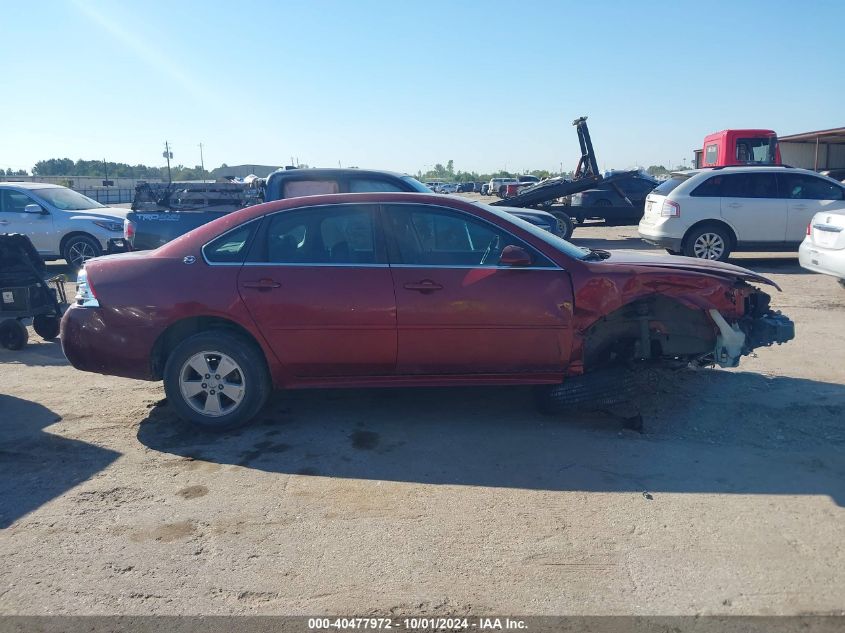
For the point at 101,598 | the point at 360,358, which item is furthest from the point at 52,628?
the point at 360,358

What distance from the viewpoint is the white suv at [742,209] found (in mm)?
12930

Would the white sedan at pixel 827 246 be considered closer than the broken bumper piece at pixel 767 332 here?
No

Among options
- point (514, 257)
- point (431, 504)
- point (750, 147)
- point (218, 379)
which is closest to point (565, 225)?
point (750, 147)

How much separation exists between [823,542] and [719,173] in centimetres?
1055

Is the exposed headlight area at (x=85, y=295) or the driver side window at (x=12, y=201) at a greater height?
the driver side window at (x=12, y=201)

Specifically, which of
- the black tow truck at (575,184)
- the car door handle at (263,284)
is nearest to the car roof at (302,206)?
the car door handle at (263,284)

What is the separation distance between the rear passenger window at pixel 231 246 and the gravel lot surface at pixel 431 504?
1.24m

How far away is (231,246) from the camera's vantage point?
5355 mm

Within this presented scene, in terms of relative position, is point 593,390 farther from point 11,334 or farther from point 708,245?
point 708,245

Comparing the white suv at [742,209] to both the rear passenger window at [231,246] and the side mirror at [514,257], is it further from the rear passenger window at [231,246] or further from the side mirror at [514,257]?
the rear passenger window at [231,246]

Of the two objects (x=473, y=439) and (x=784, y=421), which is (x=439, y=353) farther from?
(x=784, y=421)

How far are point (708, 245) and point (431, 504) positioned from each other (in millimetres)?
10445

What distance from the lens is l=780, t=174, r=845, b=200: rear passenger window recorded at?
42.7 ft

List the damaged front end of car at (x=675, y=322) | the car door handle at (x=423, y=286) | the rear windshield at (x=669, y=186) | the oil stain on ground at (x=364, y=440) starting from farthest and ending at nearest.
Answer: the rear windshield at (x=669, y=186) < the damaged front end of car at (x=675, y=322) < the car door handle at (x=423, y=286) < the oil stain on ground at (x=364, y=440)
